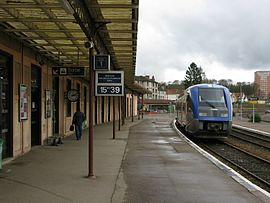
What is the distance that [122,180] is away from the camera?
28.0 ft

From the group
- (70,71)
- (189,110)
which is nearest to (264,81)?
(189,110)

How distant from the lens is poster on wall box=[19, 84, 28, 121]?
11648 mm

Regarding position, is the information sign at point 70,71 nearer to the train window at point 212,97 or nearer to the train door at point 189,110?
the train window at point 212,97

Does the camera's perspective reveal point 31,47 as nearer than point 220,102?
Yes

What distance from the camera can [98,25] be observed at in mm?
9680

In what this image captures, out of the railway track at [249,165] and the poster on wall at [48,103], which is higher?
the poster on wall at [48,103]

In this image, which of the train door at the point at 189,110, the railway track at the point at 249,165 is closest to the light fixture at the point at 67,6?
the railway track at the point at 249,165

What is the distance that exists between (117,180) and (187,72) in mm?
121620

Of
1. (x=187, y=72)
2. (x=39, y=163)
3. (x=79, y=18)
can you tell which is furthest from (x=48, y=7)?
(x=187, y=72)

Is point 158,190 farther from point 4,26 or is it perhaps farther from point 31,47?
point 31,47

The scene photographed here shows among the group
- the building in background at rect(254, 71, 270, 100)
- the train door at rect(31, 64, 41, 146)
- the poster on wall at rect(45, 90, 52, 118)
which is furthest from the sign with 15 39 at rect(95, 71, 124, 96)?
the building in background at rect(254, 71, 270, 100)

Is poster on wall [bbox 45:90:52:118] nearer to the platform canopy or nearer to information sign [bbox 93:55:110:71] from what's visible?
the platform canopy

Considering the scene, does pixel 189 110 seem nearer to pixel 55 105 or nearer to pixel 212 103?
pixel 212 103

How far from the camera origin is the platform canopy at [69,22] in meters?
7.41
